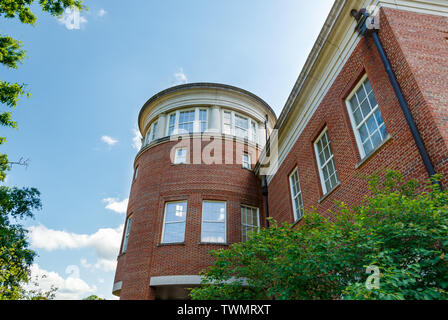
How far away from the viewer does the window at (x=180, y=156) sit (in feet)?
51.9

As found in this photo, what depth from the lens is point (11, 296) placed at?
26.5 feet

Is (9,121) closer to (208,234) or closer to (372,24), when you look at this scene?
(208,234)

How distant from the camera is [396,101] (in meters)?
6.33

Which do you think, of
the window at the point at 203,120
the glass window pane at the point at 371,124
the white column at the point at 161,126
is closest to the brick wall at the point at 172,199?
the white column at the point at 161,126

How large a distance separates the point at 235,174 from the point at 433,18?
10.9 m

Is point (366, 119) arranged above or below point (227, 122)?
below

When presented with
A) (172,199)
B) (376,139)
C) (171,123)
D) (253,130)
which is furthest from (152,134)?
(376,139)

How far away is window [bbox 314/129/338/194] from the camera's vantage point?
925cm

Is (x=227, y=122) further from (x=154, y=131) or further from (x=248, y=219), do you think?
(x=248, y=219)

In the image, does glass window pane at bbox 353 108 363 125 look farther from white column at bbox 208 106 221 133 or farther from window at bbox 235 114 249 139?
window at bbox 235 114 249 139

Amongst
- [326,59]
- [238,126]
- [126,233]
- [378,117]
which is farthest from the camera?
[238,126]

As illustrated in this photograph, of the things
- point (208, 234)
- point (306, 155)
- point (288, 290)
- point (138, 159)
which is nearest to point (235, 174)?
point (208, 234)

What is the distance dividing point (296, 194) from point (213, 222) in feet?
15.5

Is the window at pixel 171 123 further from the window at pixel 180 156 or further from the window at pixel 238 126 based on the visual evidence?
the window at pixel 238 126
